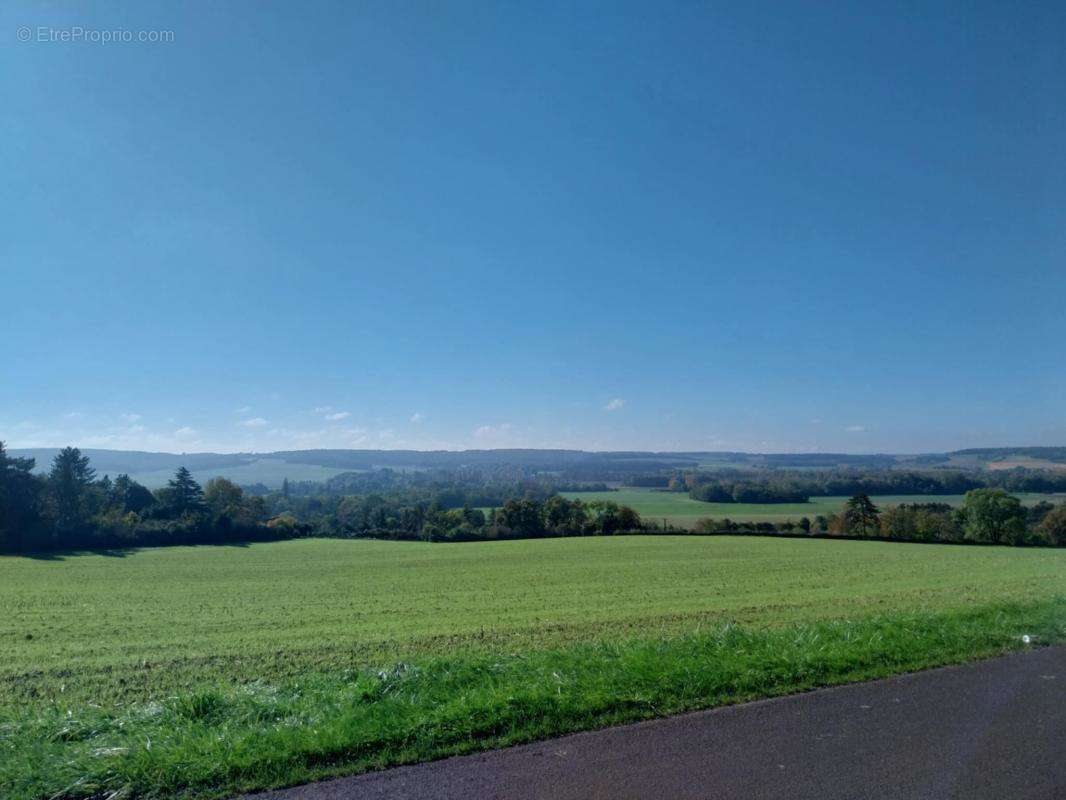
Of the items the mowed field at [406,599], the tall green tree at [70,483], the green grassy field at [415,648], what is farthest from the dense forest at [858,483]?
the tall green tree at [70,483]

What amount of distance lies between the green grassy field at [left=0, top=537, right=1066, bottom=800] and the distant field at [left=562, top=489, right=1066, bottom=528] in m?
15.6

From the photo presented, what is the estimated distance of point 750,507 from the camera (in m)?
67.9

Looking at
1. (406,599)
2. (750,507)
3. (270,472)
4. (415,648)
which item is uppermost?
(270,472)

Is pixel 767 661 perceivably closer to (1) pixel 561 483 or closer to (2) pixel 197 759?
(2) pixel 197 759

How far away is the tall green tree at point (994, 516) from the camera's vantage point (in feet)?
→ 147

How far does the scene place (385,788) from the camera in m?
4.23

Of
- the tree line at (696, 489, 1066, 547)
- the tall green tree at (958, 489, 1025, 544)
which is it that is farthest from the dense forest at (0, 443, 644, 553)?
the tall green tree at (958, 489, 1025, 544)

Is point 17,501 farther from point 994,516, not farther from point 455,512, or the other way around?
point 994,516

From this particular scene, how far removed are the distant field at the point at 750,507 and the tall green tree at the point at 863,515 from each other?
2.72ft

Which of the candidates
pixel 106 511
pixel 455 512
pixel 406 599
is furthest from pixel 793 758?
pixel 106 511

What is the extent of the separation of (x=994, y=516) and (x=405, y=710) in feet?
170

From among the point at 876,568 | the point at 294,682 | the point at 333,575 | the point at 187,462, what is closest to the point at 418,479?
the point at 187,462

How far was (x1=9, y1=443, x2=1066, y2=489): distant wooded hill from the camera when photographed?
103 m

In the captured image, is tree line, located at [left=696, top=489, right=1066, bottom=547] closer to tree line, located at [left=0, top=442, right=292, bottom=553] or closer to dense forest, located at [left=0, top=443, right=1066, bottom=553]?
dense forest, located at [left=0, top=443, right=1066, bottom=553]
